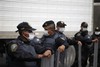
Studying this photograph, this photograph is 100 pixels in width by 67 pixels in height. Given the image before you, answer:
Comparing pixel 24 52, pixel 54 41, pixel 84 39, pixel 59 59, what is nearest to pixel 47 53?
pixel 24 52

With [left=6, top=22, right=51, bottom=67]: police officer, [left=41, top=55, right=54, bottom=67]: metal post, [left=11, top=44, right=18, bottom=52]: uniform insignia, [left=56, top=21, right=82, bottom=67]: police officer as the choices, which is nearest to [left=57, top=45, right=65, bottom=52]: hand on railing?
[left=56, top=21, right=82, bottom=67]: police officer

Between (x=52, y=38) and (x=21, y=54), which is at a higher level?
(x=21, y=54)

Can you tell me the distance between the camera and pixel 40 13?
7832 mm

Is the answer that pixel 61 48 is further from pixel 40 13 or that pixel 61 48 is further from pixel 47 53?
pixel 40 13

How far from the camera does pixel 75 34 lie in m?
8.40

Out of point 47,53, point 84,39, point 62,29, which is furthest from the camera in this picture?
point 84,39

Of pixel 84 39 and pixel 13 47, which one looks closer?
pixel 13 47

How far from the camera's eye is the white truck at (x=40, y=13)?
7312 mm

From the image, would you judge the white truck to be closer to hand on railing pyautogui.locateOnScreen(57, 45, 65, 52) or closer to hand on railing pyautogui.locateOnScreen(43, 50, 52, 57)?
hand on railing pyautogui.locateOnScreen(57, 45, 65, 52)

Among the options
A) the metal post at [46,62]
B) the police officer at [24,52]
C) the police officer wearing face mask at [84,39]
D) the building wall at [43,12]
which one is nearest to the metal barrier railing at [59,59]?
the metal post at [46,62]

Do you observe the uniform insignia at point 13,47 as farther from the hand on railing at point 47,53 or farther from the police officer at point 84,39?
the police officer at point 84,39

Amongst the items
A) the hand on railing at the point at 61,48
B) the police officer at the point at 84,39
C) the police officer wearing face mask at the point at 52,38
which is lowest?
the police officer at the point at 84,39

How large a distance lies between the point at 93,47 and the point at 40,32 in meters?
1.49

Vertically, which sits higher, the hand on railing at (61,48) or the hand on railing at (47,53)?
the hand on railing at (47,53)
